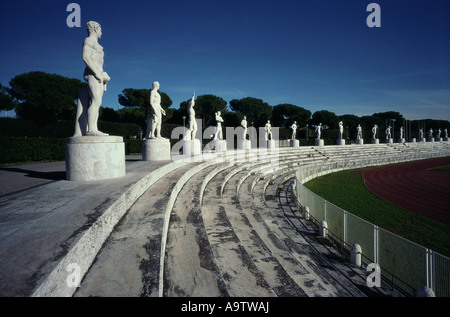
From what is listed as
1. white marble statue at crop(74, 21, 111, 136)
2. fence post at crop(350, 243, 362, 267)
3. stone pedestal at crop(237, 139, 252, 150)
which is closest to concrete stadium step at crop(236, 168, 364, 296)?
fence post at crop(350, 243, 362, 267)

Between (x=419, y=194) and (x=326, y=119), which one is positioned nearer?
(x=419, y=194)

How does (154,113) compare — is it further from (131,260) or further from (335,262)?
(335,262)

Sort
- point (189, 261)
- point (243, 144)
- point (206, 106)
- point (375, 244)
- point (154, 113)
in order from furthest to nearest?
point (206, 106) → point (243, 144) → point (154, 113) → point (375, 244) → point (189, 261)

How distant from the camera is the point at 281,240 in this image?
16.1 feet

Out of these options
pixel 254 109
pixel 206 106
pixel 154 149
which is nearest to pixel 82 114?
pixel 154 149

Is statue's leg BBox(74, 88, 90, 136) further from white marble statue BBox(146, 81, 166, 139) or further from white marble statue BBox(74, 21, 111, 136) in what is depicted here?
white marble statue BBox(146, 81, 166, 139)

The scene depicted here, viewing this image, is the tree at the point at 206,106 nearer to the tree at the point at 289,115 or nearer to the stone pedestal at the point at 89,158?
the tree at the point at 289,115

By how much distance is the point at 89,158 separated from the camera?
5.05 meters

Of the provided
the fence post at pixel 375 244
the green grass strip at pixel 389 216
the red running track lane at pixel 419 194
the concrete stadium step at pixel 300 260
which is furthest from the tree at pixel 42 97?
the fence post at pixel 375 244

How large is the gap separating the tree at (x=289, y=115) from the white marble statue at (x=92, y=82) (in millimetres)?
60913

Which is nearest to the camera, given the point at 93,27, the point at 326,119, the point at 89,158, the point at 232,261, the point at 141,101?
the point at 232,261

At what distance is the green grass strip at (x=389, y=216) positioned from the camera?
6098 millimetres

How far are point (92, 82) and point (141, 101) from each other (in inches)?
1563

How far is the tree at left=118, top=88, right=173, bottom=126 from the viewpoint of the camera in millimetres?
41388
